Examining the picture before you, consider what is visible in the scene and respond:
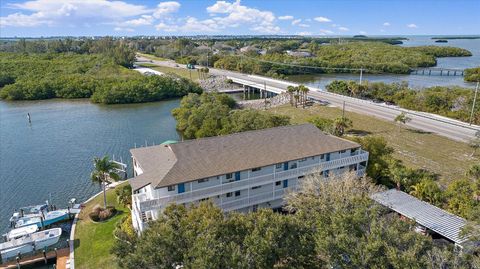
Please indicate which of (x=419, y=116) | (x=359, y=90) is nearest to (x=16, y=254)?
(x=419, y=116)

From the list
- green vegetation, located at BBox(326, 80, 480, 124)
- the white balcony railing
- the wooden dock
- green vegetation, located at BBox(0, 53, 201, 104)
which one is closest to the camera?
the white balcony railing

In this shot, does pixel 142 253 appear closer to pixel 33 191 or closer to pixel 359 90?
pixel 33 191

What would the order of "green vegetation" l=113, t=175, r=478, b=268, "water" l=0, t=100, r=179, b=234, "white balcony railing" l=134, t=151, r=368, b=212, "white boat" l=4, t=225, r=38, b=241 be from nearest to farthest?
1. "green vegetation" l=113, t=175, r=478, b=268
2. "white balcony railing" l=134, t=151, r=368, b=212
3. "white boat" l=4, t=225, r=38, b=241
4. "water" l=0, t=100, r=179, b=234

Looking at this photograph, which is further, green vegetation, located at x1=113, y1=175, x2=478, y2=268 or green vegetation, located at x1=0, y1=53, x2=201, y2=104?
green vegetation, located at x1=0, y1=53, x2=201, y2=104

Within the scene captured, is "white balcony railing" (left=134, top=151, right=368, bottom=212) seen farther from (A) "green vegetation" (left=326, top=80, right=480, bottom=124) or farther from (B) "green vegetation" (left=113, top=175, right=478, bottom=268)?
(A) "green vegetation" (left=326, top=80, right=480, bottom=124)

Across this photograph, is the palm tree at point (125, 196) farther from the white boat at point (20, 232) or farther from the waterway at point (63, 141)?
the white boat at point (20, 232)

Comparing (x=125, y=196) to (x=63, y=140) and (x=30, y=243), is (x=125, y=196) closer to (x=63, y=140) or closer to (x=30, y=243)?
(x=30, y=243)

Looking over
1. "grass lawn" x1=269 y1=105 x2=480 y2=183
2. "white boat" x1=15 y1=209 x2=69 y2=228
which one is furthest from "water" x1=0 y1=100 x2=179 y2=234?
"grass lawn" x1=269 y1=105 x2=480 y2=183

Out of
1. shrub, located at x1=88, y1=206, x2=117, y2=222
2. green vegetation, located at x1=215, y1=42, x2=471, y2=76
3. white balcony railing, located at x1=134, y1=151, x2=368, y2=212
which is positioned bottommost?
shrub, located at x1=88, y1=206, x2=117, y2=222

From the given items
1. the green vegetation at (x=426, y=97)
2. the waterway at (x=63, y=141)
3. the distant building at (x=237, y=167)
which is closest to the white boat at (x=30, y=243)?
the waterway at (x=63, y=141)
